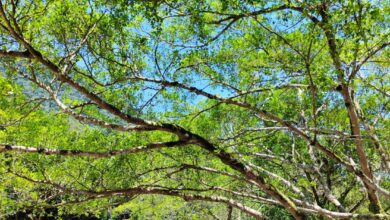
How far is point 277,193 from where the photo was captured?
231 inches

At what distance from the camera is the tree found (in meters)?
4.72

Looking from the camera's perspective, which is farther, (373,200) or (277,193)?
(373,200)

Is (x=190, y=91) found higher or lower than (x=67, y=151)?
higher

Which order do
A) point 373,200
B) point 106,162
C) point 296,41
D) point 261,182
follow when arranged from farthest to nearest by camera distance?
point 106,162
point 373,200
point 296,41
point 261,182

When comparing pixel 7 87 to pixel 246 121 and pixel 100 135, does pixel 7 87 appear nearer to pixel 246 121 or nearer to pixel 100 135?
pixel 100 135

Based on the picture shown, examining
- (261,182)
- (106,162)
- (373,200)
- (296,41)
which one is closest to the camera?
(261,182)

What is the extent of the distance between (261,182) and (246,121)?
2.32 metres

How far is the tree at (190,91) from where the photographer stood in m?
4.72

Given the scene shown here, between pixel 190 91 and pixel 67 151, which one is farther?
pixel 190 91

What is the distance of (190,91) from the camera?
617cm

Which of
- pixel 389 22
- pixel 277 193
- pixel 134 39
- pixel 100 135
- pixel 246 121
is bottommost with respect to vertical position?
pixel 277 193

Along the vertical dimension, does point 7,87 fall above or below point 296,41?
below

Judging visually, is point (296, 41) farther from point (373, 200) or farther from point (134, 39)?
point (373, 200)

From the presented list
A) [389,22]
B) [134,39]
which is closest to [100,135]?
[134,39]
